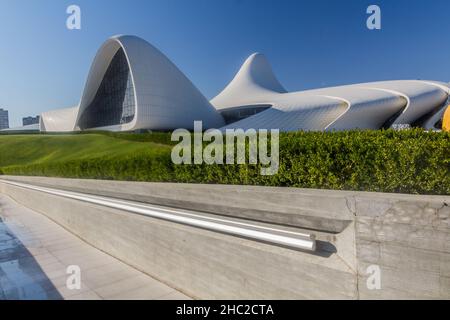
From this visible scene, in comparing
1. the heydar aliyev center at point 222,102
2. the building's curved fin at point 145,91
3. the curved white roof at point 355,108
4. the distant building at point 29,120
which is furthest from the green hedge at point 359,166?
A: the distant building at point 29,120

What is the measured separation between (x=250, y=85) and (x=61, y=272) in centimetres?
4082

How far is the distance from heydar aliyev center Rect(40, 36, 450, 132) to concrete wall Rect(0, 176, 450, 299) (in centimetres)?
2452

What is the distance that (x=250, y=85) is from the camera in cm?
4322

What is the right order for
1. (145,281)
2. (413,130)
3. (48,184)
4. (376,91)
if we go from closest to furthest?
1. (413,130)
2. (145,281)
3. (48,184)
4. (376,91)

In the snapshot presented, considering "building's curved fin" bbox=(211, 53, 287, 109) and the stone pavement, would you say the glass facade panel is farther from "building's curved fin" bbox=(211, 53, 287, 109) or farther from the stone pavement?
the stone pavement

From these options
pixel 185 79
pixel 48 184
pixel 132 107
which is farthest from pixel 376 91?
pixel 48 184

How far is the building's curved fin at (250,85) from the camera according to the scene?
38.9m

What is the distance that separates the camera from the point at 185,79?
3538cm

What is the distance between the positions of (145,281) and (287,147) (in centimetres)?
270

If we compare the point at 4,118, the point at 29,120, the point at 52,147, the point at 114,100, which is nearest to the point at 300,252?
the point at 52,147

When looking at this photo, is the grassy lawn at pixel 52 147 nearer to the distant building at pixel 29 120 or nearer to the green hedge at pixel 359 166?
the green hedge at pixel 359 166

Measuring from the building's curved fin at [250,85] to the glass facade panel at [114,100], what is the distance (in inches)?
433
